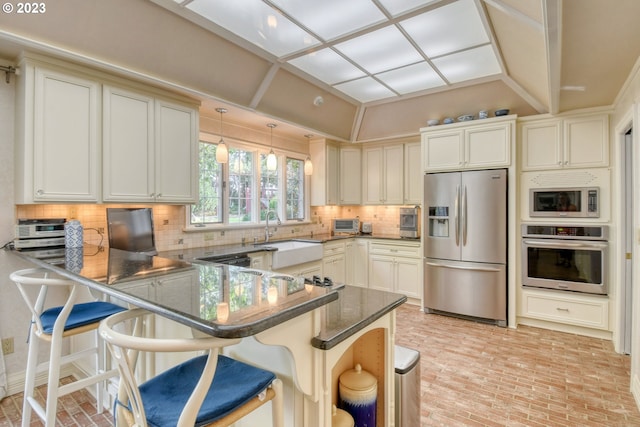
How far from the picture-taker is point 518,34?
8.38 ft

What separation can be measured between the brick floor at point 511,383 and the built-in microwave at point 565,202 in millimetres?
1334

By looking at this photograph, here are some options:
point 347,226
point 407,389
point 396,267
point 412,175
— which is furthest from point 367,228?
point 407,389

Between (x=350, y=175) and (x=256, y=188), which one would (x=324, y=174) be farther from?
(x=256, y=188)

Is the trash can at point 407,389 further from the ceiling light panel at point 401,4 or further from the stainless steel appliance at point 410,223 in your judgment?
the stainless steel appliance at point 410,223

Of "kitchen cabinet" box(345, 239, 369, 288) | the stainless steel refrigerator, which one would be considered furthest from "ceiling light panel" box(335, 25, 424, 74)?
"kitchen cabinet" box(345, 239, 369, 288)

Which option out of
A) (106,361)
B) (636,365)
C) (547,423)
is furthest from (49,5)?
(636,365)

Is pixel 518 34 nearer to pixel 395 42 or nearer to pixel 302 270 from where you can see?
pixel 395 42

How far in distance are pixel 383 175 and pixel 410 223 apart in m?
0.91

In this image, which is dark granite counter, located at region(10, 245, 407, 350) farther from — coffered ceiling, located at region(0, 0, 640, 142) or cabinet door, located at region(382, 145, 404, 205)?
cabinet door, located at region(382, 145, 404, 205)

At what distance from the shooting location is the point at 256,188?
441cm

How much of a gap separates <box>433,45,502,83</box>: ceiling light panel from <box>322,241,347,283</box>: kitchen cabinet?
2.60m

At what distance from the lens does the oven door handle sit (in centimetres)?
337

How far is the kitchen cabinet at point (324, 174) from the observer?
5.09 metres

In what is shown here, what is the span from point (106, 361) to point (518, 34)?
383 centimetres
